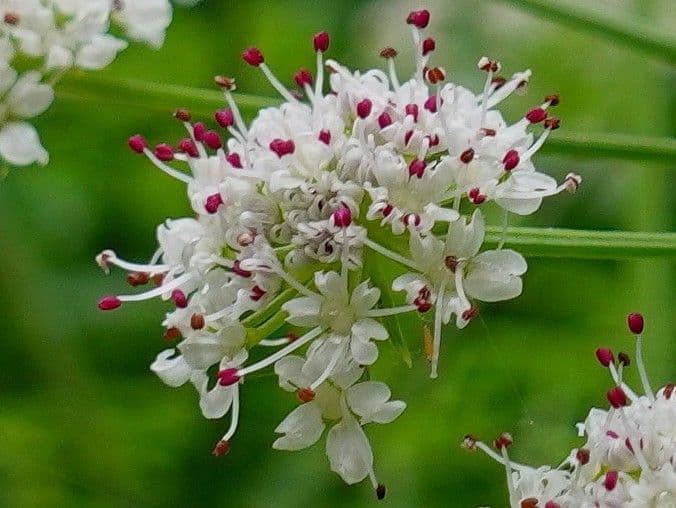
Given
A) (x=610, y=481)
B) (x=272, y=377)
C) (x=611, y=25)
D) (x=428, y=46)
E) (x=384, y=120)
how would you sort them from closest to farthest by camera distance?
(x=610, y=481) → (x=384, y=120) → (x=428, y=46) → (x=611, y=25) → (x=272, y=377)

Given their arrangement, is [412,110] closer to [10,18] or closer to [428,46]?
[428,46]

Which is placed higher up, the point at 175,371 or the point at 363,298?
the point at 363,298

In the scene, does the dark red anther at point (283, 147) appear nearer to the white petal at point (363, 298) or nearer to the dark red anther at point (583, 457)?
the white petal at point (363, 298)

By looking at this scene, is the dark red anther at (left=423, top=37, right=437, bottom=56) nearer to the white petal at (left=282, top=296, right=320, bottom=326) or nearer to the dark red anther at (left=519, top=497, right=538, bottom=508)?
the white petal at (left=282, top=296, right=320, bottom=326)

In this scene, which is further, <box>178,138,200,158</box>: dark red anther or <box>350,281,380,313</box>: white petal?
<box>178,138,200,158</box>: dark red anther

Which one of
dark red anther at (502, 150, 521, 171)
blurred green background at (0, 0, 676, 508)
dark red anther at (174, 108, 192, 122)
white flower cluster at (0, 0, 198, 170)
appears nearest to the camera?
dark red anther at (502, 150, 521, 171)

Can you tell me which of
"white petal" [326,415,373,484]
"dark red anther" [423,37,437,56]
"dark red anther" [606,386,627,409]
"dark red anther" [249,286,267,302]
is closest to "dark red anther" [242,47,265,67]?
"dark red anther" [423,37,437,56]

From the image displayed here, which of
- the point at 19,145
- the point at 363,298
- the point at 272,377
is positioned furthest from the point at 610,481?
the point at 272,377

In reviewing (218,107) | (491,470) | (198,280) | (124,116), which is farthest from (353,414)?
(124,116)
